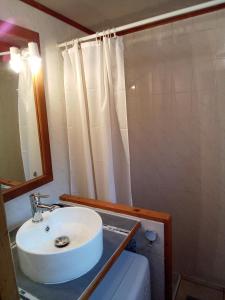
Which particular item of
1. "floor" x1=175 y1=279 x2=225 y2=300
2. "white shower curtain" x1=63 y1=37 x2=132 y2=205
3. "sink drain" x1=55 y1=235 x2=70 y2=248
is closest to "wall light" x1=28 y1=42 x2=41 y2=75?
"white shower curtain" x1=63 y1=37 x2=132 y2=205

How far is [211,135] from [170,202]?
71 cm

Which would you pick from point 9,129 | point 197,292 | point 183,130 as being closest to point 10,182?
point 9,129

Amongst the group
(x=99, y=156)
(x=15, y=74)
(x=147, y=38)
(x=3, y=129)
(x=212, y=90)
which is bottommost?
(x=99, y=156)

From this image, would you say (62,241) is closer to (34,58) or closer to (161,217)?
(161,217)

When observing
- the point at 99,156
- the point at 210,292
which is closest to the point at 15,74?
the point at 99,156

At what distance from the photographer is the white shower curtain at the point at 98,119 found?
140 centimetres

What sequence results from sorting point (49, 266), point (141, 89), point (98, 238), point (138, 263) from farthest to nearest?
1. point (141, 89)
2. point (138, 263)
3. point (98, 238)
4. point (49, 266)

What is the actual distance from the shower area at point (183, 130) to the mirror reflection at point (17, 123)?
299 mm

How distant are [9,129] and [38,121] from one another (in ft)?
0.65

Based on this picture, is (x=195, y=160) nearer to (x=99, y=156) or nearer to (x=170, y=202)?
(x=170, y=202)

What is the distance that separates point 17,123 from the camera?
134 cm

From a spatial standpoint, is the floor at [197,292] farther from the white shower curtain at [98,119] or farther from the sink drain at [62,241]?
the sink drain at [62,241]

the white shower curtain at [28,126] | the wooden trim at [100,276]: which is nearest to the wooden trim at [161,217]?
the wooden trim at [100,276]

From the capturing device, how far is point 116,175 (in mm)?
1599
